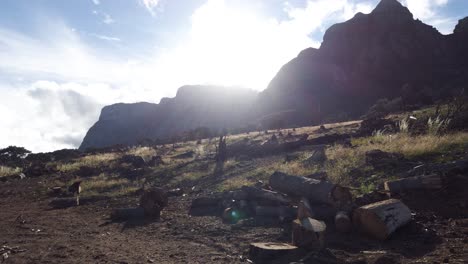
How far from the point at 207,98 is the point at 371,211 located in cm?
9979

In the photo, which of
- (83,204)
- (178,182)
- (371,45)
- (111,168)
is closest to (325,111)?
(371,45)

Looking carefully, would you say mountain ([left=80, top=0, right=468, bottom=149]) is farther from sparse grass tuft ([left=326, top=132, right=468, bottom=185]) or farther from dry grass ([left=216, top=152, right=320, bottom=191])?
sparse grass tuft ([left=326, top=132, right=468, bottom=185])

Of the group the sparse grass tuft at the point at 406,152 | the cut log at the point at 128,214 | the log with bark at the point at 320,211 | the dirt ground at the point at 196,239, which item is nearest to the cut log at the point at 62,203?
the dirt ground at the point at 196,239

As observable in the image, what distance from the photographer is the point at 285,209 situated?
9375mm

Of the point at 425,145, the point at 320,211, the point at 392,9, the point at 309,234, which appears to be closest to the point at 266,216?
the point at 320,211

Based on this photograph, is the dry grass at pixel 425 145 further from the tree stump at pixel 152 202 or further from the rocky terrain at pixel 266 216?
the tree stump at pixel 152 202

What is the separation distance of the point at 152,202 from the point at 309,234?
554cm

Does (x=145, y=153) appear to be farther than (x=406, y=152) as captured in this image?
Yes

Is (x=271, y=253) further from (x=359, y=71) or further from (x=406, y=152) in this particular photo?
(x=359, y=71)

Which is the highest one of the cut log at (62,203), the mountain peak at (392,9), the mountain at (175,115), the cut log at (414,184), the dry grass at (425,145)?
the mountain peak at (392,9)

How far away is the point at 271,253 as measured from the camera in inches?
270

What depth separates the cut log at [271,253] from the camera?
6811 millimetres

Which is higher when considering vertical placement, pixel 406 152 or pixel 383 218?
pixel 406 152

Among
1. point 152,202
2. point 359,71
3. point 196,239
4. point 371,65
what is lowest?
point 196,239
